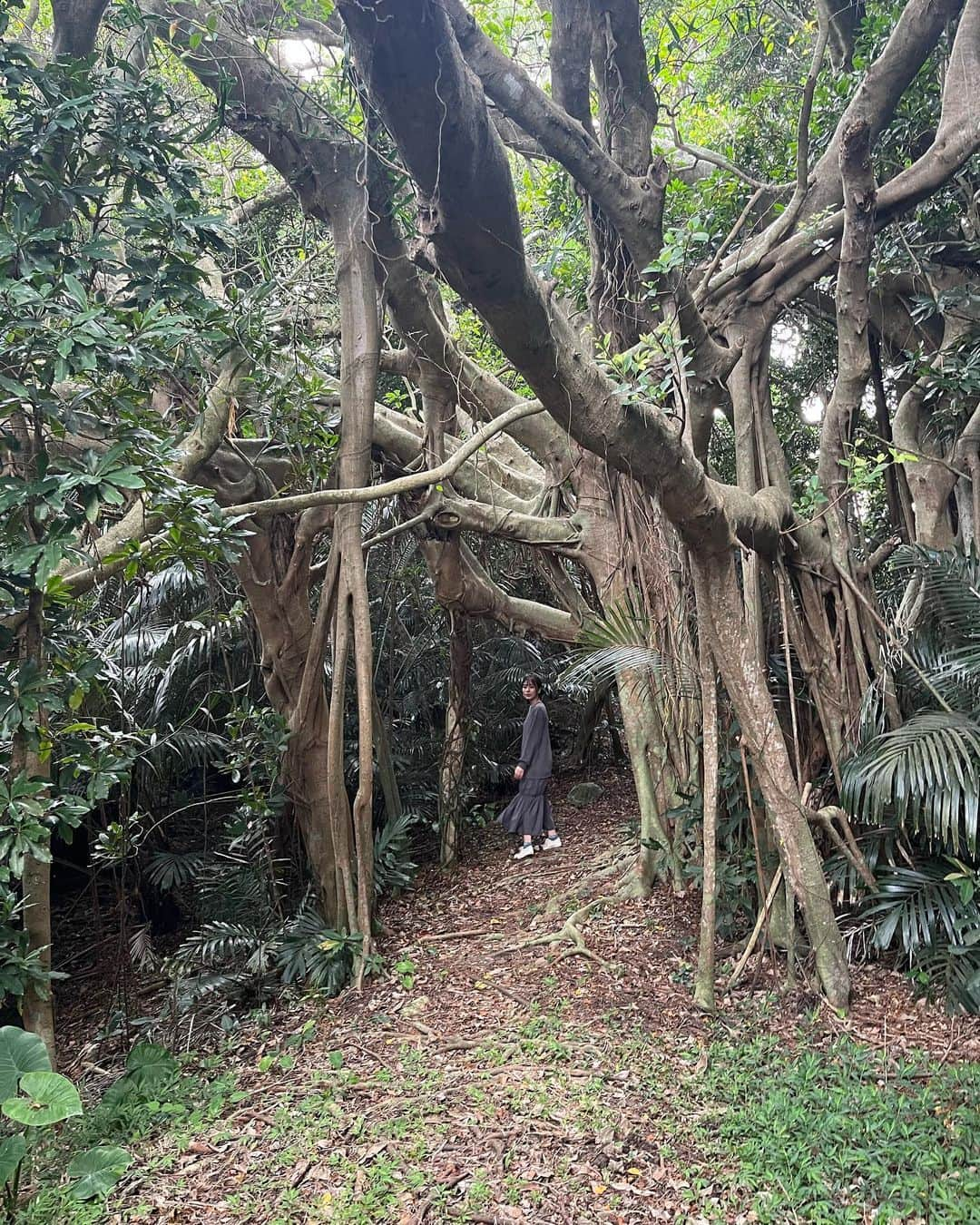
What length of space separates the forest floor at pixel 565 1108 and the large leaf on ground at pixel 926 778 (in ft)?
2.44

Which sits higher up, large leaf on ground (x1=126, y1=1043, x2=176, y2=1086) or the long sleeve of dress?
the long sleeve of dress

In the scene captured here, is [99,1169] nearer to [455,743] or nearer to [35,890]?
[35,890]

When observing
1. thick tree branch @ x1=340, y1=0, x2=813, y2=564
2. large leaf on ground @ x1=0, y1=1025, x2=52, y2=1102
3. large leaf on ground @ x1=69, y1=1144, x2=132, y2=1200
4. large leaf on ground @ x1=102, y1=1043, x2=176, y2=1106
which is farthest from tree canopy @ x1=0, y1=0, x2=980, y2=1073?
large leaf on ground @ x1=102, y1=1043, x2=176, y2=1106

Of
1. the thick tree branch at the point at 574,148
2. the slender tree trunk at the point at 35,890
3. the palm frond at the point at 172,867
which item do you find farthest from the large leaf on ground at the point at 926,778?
the palm frond at the point at 172,867

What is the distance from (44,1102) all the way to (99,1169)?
0.46 meters

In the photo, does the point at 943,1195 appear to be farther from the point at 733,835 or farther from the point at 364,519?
the point at 364,519

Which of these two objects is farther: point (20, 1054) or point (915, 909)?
point (915, 909)

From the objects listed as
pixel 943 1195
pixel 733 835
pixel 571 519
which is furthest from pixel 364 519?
pixel 943 1195

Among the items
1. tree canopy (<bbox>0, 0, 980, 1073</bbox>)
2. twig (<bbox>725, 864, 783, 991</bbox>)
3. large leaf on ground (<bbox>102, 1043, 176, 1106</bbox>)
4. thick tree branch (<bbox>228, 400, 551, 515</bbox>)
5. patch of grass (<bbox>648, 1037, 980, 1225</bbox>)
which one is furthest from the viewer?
twig (<bbox>725, 864, 783, 991</bbox>)

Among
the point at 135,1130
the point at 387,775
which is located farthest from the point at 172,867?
the point at 135,1130

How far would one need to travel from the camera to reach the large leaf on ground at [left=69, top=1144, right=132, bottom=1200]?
2463mm

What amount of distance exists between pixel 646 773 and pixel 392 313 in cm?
295

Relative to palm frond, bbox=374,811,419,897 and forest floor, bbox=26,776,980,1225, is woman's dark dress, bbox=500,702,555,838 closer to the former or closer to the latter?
palm frond, bbox=374,811,419,897

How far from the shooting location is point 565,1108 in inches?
119
